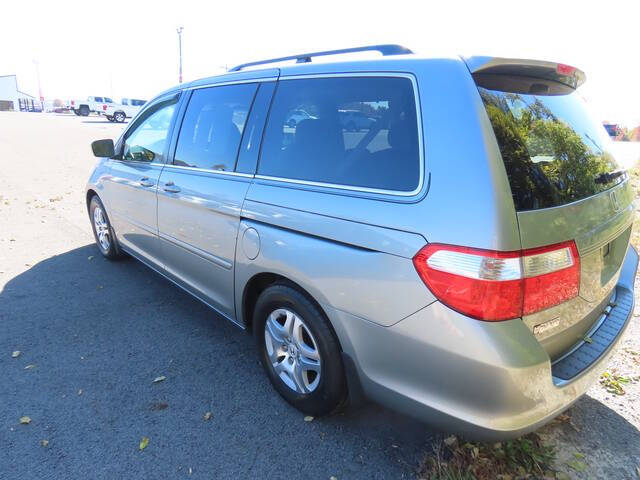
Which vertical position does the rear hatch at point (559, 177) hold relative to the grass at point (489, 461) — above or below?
above

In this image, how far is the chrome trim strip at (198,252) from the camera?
2825mm

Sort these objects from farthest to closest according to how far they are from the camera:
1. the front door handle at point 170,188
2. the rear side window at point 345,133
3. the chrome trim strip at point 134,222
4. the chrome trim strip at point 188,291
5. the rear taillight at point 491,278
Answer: the chrome trim strip at point 134,222 → the front door handle at point 170,188 → the chrome trim strip at point 188,291 → the rear side window at point 345,133 → the rear taillight at point 491,278

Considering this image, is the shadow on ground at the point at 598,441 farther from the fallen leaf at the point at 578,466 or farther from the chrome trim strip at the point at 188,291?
the chrome trim strip at the point at 188,291

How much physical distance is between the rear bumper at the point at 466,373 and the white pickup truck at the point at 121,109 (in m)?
40.0

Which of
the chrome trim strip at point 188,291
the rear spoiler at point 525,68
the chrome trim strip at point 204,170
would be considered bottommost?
the chrome trim strip at point 188,291

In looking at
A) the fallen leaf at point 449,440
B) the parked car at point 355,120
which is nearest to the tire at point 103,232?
the parked car at point 355,120

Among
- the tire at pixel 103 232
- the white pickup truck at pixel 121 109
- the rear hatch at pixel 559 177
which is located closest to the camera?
the rear hatch at pixel 559 177

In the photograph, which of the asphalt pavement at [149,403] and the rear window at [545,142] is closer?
the rear window at [545,142]

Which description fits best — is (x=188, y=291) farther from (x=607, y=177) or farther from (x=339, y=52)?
(x=607, y=177)

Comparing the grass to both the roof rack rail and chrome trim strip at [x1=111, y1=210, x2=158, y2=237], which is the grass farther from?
chrome trim strip at [x1=111, y1=210, x2=158, y2=237]

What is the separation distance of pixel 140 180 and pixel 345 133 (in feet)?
7.62

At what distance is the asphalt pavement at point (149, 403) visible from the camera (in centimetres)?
218

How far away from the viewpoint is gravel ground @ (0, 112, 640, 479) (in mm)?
2180

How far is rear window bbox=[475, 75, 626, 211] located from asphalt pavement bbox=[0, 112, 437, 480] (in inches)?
57.4
